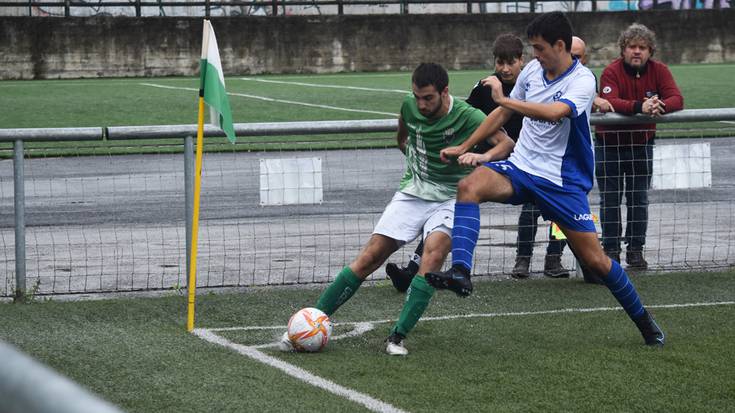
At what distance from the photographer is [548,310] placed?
7.18 meters

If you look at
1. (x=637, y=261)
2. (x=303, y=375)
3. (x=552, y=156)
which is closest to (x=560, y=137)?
(x=552, y=156)

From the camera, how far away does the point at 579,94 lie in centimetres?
564

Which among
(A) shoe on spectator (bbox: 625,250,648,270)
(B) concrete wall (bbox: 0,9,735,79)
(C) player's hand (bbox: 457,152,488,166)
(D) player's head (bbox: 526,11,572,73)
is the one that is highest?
(B) concrete wall (bbox: 0,9,735,79)

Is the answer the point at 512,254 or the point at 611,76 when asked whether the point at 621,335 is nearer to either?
the point at 611,76

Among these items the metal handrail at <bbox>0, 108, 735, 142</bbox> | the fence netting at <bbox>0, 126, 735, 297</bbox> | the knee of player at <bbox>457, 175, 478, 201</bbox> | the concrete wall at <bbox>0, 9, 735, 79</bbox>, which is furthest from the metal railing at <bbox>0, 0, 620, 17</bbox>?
the knee of player at <bbox>457, 175, 478, 201</bbox>

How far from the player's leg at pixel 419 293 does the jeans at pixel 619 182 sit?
3007 mm

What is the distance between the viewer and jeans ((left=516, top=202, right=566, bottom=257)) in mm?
8539

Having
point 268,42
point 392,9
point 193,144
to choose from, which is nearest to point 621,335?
point 193,144

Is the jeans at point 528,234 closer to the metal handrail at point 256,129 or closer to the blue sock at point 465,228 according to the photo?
the metal handrail at point 256,129

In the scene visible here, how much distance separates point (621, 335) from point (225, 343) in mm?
2236

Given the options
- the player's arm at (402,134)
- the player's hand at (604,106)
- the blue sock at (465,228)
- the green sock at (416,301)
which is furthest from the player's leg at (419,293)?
the player's hand at (604,106)

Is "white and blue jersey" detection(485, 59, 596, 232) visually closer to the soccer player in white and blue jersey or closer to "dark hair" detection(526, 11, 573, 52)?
the soccer player in white and blue jersey

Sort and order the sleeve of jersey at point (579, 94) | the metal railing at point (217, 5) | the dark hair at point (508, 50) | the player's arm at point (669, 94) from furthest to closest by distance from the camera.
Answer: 1. the metal railing at point (217, 5)
2. the player's arm at point (669, 94)
3. the dark hair at point (508, 50)
4. the sleeve of jersey at point (579, 94)

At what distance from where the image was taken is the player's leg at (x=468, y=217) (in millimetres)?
5148
